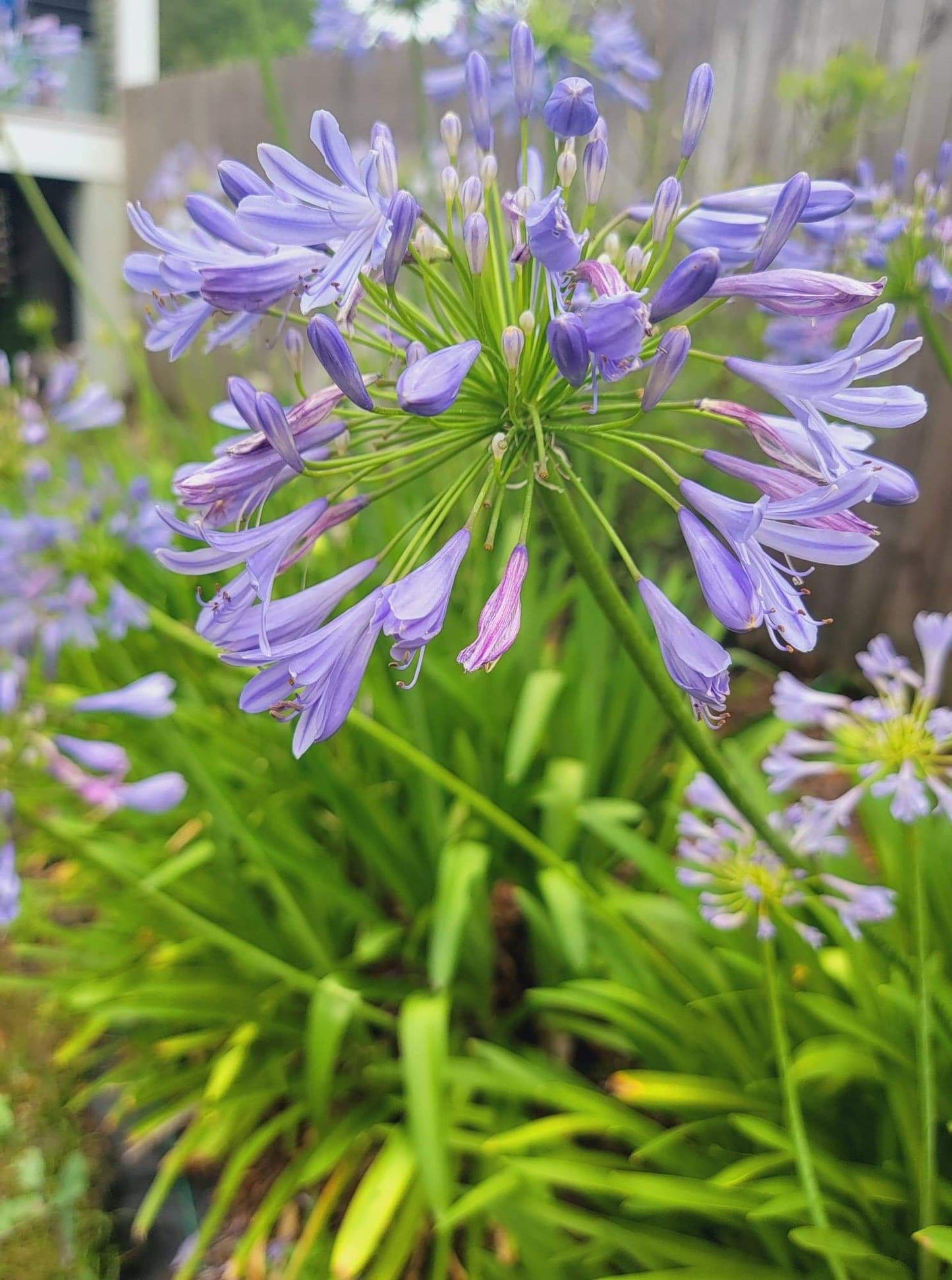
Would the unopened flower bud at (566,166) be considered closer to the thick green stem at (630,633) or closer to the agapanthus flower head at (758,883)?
the thick green stem at (630,633)

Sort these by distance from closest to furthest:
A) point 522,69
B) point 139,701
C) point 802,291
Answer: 1. point 802,291
2. point 522,69
3. point 139,701

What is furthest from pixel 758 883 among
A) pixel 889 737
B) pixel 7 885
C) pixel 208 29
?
pixel 208 29

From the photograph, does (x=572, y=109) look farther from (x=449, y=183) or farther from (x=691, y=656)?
(x=691, y=656)

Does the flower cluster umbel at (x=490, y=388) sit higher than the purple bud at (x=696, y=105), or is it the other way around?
the purple bud at (x=696, y=105)

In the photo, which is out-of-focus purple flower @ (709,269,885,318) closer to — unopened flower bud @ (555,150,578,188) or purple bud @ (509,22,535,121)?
unopened flower bud @ (555,150,578,188)

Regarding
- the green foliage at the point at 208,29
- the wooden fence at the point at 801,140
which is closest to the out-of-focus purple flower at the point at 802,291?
the wooden fence at the point at 801,140

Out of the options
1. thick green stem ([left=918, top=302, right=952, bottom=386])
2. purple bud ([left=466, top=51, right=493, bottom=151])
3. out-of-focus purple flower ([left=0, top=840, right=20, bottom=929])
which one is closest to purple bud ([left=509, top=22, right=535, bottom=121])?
purple bud ([left=466, top=51, right=493, bottom=151])
